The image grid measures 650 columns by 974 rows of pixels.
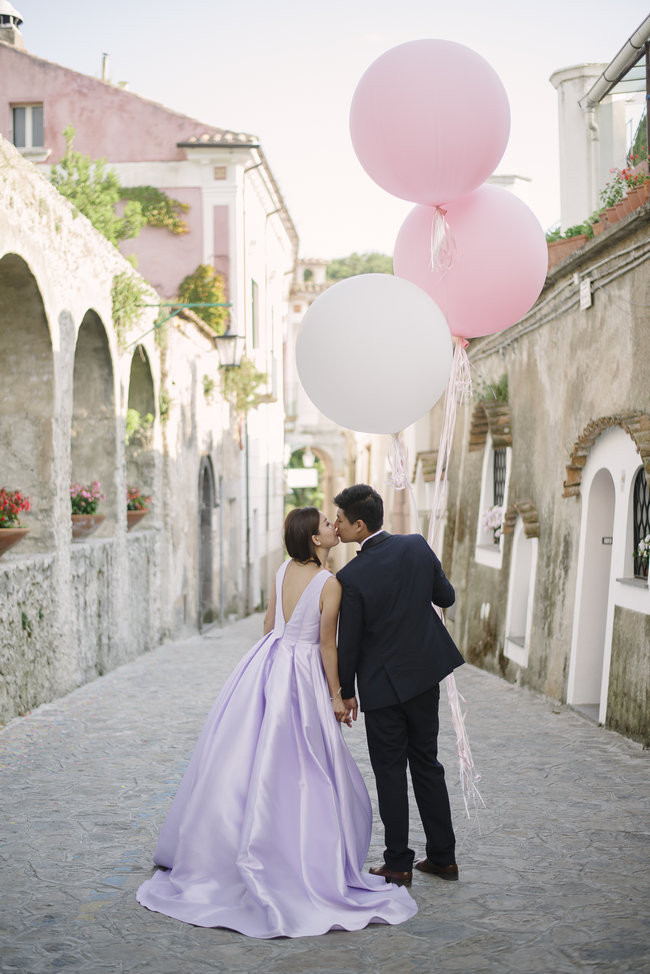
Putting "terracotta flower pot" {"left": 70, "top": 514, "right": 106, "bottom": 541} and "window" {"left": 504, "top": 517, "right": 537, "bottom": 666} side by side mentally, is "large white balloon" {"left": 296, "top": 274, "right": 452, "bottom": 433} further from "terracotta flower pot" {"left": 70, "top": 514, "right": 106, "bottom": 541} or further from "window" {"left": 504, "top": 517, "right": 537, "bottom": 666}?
"window" {"left": 504, "top": 517, "right": 537, "bottom": 666}

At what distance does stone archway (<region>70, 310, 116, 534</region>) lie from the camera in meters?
11.0

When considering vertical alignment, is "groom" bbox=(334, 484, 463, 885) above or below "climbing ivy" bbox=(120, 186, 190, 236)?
below

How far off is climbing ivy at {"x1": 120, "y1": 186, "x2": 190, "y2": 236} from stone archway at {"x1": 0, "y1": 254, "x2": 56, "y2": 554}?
11.5 m

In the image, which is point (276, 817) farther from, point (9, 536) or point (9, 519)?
point (9, 519)

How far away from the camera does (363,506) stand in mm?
4320

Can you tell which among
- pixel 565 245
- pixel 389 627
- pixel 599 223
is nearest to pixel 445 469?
pixel 389 627

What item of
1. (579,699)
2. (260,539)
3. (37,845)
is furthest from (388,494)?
(37,845)

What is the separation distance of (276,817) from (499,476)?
9.18m

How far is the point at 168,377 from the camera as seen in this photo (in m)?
13.7

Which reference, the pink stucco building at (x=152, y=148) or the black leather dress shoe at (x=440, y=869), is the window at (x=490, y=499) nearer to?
the black leather dress shoe at (x=440, y=869)

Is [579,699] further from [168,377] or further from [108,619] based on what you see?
[168,377]

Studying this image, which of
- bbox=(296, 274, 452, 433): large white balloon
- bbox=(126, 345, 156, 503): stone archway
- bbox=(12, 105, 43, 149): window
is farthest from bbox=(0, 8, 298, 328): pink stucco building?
bbox=(296, 274, 452, 433): large white balloon

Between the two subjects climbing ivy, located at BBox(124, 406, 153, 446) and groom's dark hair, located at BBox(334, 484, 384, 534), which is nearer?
groom's dark hair, located at BBox(334, 484, 384, 534)

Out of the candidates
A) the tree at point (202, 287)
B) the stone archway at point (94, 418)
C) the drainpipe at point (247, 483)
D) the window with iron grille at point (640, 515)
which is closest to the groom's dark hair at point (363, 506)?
the window with iron grille at point (640, 515)
